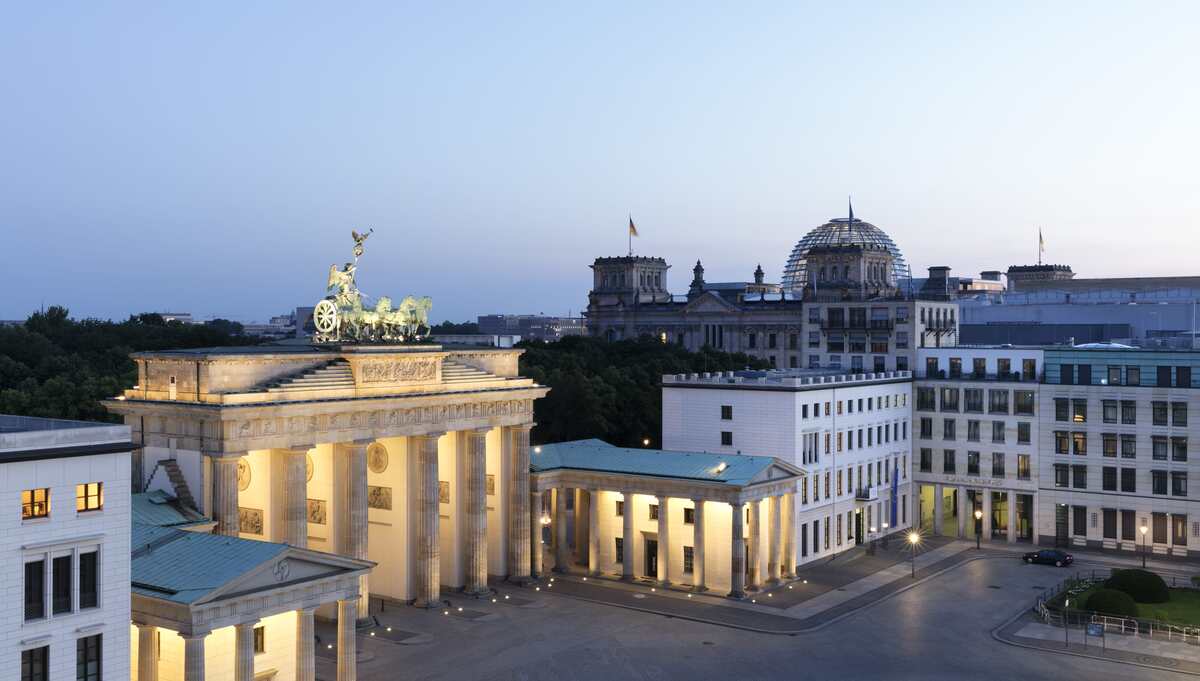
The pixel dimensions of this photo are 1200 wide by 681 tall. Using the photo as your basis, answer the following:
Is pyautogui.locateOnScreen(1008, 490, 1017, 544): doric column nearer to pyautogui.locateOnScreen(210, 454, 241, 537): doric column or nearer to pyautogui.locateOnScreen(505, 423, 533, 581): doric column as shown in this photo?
pyautogui.locateOnScreen(505, 423, 533, 581): doric column

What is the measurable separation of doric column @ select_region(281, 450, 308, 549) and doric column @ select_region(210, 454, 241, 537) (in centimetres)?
373

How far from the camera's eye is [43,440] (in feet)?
147

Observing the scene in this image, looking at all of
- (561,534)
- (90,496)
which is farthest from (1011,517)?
(90,496)

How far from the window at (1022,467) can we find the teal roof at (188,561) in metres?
76.8

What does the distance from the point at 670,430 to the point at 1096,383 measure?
38438mm

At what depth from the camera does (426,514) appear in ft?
261

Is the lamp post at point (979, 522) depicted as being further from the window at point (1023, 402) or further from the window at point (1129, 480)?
the window at point (1129, 480)

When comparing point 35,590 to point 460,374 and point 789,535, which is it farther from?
point 789,535

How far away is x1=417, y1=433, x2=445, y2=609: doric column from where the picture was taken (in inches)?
3135

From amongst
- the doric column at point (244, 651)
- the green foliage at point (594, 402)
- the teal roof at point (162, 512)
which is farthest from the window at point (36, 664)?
the green foliage at point (594, 402)

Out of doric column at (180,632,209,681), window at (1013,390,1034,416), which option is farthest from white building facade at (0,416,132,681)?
window at (1013,390,1034,416)

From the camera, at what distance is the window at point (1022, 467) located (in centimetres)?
11062

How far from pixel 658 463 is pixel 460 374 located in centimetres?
1709

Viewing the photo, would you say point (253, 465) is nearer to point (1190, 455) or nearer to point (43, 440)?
point (43, 440)
